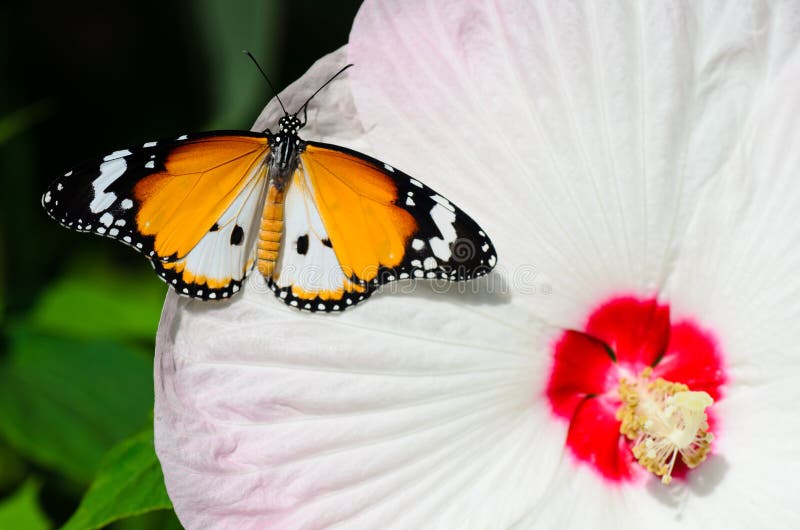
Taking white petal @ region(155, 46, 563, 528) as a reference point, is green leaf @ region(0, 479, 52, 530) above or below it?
below

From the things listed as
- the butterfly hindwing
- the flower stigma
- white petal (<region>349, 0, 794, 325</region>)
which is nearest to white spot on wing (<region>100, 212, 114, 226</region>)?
the butterfly hindwing

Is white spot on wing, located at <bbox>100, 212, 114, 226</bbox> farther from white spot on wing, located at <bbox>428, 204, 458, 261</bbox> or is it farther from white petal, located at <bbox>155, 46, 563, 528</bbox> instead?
white spot on wing, located at <bbox>428, 204, 458, 261</bbox>

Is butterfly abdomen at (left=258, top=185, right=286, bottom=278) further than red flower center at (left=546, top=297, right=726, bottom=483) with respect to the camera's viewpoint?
No

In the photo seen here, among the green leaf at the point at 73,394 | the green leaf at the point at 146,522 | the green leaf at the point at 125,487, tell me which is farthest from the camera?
the green leaf at the point at 146,522

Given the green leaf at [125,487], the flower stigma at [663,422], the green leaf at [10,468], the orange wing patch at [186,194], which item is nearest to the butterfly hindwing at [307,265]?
the orange wing patch at [186,194]

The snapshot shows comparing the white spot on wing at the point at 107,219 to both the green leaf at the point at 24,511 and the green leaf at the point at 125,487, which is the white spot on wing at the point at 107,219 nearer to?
the green leaf at the point at 125,487

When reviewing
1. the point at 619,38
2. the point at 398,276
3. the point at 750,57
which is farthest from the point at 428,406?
the point at 750,57

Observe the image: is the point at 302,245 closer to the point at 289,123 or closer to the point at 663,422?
the point at 289,123
